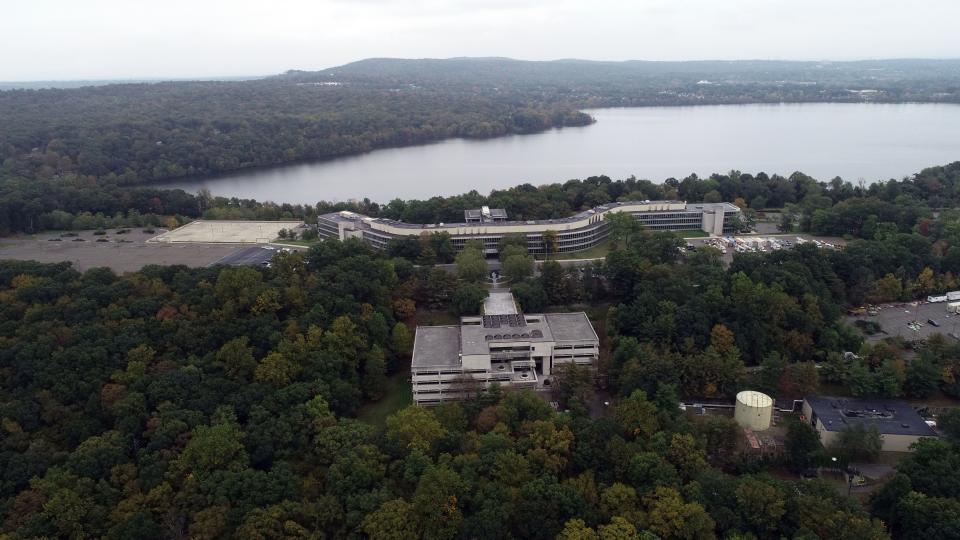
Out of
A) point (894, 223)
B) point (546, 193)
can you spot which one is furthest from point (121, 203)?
point (894, 223)

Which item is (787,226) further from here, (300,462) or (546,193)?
(300,462)

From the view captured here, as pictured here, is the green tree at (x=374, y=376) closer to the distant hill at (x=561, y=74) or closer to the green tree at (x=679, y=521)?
the green tree at (x=679, y=521)

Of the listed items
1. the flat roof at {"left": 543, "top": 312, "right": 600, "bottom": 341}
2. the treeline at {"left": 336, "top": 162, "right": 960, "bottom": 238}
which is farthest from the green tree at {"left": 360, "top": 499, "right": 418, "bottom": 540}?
the treeline at {"left": 336, "top": 162, "right": 960, "bottom": 238}

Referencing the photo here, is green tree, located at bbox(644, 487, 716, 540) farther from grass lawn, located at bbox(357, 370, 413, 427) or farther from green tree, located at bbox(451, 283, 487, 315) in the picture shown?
green tree, located at bbox(451, 283, 487, 315)

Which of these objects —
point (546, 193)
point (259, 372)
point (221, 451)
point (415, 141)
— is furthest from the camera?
point (415, 141)

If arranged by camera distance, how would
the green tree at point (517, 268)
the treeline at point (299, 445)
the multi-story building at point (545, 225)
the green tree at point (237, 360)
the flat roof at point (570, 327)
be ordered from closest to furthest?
the treeline at point (299, 445) → the green tree at point (237, 360) → the flat roof at point (570, 327) → the green tree at point (517, 268) → the multi-story building at point (545, 225)

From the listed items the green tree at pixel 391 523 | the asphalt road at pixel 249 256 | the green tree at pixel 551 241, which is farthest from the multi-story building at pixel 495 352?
the asphalt road at pixel 249 256
